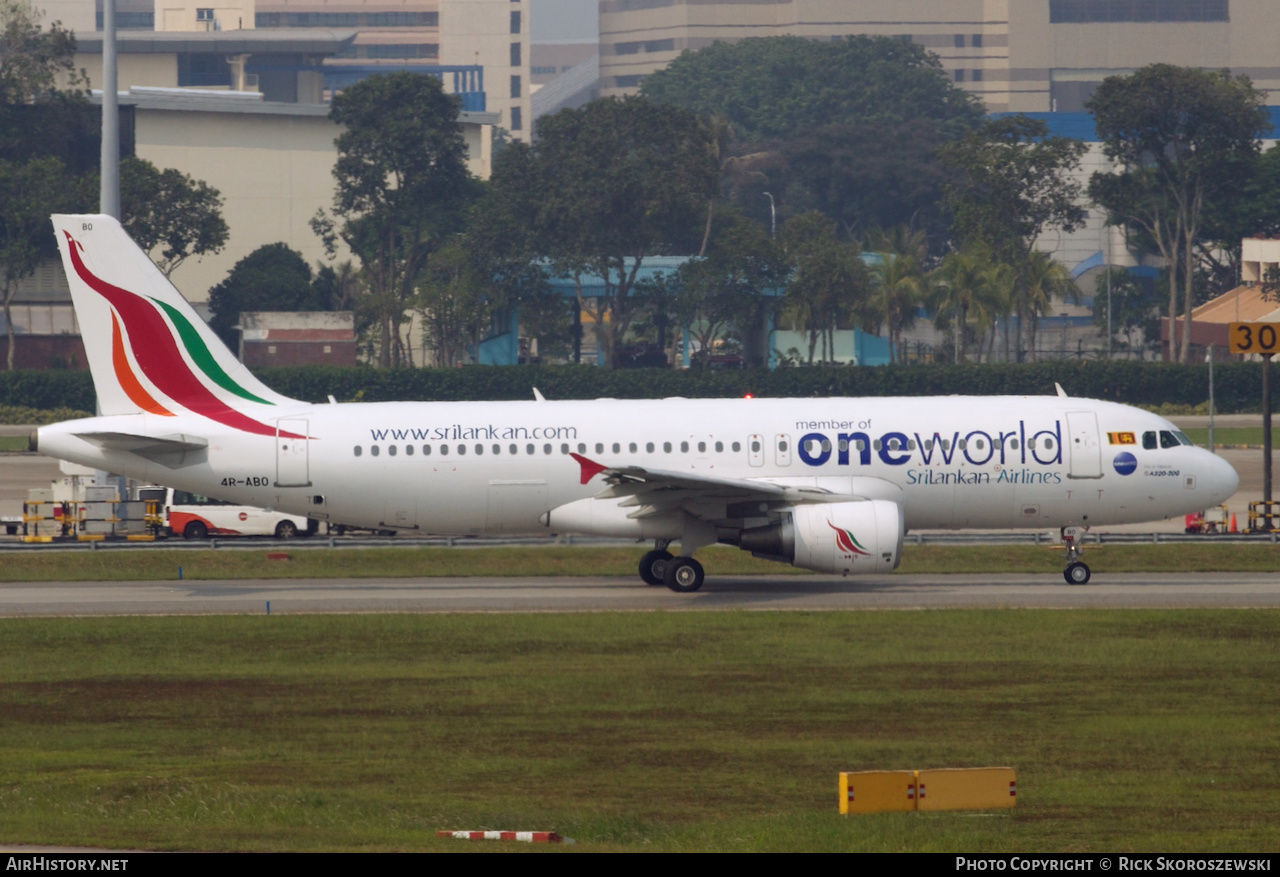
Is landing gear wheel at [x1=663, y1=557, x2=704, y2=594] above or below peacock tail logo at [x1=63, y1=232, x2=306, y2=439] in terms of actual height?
below

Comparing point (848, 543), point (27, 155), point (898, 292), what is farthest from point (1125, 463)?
point (27, 155)

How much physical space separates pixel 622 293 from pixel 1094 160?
65.4 meters

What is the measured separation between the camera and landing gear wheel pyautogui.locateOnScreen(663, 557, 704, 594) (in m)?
36.7

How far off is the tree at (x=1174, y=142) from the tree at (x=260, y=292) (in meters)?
53.6


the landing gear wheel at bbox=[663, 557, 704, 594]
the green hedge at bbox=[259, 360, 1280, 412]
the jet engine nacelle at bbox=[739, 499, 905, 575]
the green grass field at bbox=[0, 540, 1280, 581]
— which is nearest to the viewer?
the jet engine nacelle at bbox=[739, 499, 905, 575]

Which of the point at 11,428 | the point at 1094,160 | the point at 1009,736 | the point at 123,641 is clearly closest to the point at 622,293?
the point at 11,428

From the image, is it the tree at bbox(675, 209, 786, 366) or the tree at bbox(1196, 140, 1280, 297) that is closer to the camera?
the tree at bbox(675, 209, 786, 366)

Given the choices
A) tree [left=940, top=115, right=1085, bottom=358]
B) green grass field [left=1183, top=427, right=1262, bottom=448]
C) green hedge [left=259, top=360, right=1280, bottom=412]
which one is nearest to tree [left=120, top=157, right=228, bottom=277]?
green hedge [left=259, top=360, right=1280, bottom=412]

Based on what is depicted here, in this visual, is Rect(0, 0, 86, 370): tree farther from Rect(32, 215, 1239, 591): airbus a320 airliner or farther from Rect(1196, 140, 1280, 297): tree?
Rect(1196, 140, 1280, 297): tree

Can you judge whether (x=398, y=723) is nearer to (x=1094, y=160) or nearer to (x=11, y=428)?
(x=11, y=428)

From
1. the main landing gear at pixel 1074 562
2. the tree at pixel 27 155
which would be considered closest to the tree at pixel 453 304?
the tree at pixel 27 155

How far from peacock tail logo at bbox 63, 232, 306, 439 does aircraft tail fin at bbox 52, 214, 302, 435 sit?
0.07 ft

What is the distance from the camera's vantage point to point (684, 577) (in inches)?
1446

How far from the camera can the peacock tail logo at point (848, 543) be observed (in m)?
34.7
